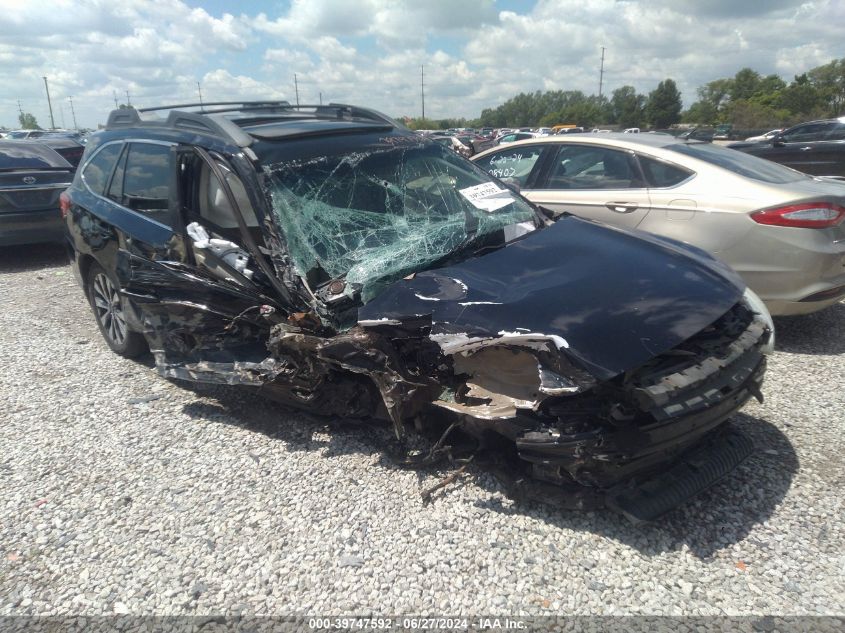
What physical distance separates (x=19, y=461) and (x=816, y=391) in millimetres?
5108

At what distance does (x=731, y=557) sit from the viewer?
2.63 meters

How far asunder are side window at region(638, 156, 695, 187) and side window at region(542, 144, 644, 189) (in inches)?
3.6

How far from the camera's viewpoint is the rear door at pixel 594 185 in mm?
5270

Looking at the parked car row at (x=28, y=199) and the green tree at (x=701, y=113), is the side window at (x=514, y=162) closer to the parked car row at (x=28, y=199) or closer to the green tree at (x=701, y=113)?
the parked car row at (x=28, y=199)

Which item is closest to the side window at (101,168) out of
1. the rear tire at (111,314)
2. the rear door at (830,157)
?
the rear tire at (111,314)

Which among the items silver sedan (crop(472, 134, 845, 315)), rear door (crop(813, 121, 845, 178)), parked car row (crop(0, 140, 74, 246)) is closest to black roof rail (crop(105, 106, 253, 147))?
silver sedan (crop(472, 134, 845, 315))

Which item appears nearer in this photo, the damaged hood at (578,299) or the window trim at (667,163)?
the damaged hood at (578,299)

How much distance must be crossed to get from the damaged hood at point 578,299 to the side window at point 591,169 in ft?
6.59

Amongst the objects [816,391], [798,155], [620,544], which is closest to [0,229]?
[620,544]

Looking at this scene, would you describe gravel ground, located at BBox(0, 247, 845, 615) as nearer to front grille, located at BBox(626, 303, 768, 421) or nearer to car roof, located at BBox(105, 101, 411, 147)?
front grille, located at BBox(626, 303, 768, 421)

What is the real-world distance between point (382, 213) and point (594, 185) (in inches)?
105

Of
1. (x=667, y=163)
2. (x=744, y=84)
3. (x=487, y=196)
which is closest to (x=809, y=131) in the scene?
(x=667, y=163)

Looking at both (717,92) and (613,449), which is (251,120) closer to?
(613,449)

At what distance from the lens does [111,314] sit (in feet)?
16.6
